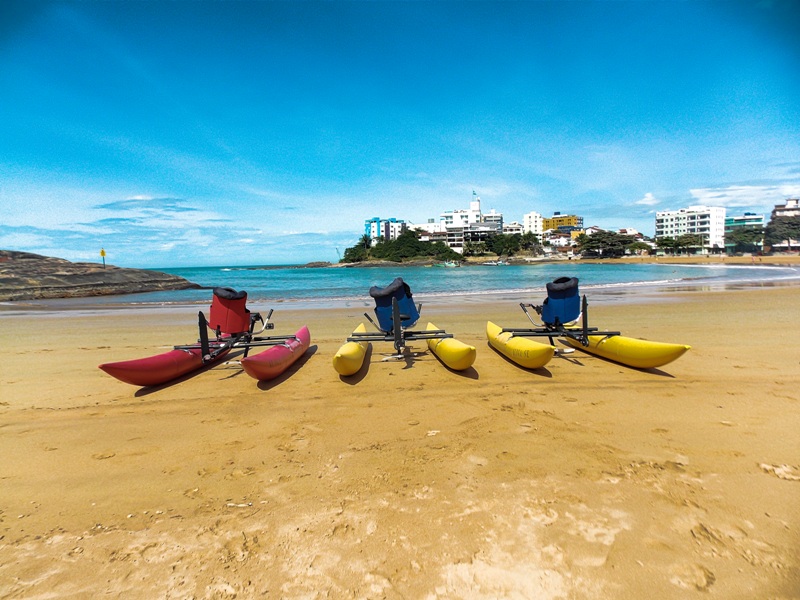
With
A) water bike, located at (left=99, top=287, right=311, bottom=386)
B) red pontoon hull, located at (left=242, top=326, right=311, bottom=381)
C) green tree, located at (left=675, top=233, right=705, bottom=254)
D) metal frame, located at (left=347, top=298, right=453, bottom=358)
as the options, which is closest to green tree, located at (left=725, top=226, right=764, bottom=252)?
green tree, located at (left=675, top=233, right=705, bottom=254)

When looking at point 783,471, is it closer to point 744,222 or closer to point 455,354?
point 455,354

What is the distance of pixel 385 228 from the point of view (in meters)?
149

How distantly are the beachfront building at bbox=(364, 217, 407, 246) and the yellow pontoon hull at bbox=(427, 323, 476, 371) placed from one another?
13935 cm

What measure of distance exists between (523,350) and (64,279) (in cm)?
3170

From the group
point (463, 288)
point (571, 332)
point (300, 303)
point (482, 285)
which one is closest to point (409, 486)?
point (571, 332)

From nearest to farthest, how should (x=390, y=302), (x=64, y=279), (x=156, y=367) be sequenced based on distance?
(x=156, y=367) < (x=390, y=302) < (x=64, y=279)

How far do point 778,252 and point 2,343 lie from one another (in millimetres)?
129242

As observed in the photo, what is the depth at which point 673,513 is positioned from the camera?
8.35ft

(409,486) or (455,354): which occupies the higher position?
(455,354)

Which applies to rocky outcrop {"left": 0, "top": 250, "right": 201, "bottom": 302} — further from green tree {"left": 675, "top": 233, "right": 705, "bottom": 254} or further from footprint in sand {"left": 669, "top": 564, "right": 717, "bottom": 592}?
green tree {"left": 675, "top": 233, "right": 705, "bottom": 254}

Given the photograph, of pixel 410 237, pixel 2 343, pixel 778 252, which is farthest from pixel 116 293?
pixel 778 252

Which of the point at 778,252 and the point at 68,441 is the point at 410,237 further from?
the point at 68,441

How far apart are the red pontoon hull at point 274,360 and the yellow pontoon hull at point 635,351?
510cm

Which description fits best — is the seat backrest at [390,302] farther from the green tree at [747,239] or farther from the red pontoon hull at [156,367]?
the green tree at [747,239]
